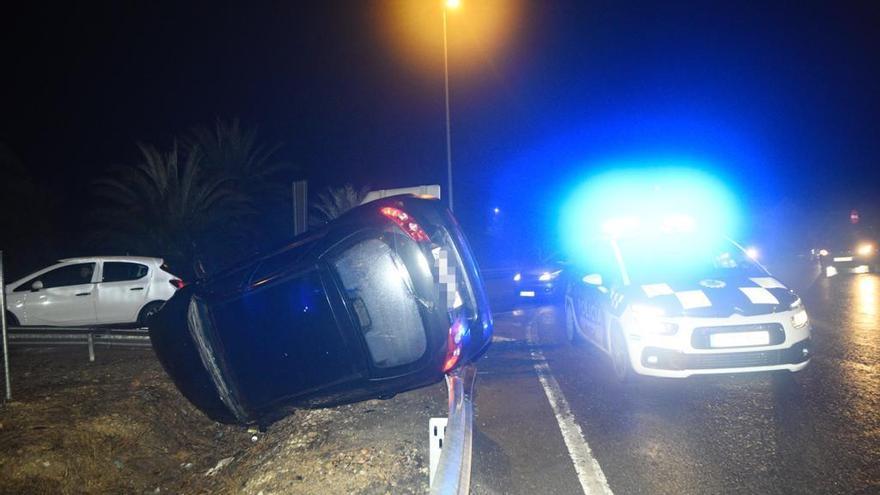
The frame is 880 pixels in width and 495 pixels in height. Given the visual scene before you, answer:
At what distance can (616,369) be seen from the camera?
5754 millimetres

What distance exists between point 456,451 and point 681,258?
14.3 ft

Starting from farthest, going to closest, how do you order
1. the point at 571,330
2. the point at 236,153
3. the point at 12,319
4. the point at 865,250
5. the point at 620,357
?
the point at 236,153, the point at 865,250, the point at 12,319, the point at 571,330, the point at 620,357

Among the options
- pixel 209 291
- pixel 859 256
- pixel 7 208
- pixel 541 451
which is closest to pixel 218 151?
pixel 7 208

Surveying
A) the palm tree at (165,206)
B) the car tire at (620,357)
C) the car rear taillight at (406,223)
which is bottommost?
the car tire at (620,357)

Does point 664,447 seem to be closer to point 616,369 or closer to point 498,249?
point 616,369

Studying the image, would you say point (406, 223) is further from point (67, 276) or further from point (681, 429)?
point (67, 276)

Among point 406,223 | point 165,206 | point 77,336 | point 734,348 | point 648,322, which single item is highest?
point 165,206

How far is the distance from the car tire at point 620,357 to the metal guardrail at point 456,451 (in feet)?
6.41

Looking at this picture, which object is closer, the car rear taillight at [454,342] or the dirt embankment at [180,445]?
the car rear taillight at [454,342]

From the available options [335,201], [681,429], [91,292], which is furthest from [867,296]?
[335,201]

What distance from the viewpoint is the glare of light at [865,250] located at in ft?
48.7

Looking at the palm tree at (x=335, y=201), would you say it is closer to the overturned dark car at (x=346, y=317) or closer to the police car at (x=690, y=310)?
the police car at (x=690, y=310)

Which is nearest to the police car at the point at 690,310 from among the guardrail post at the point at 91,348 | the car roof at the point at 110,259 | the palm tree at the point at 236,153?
the guardrail post at the point at 91,348

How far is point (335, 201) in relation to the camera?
26.0m
